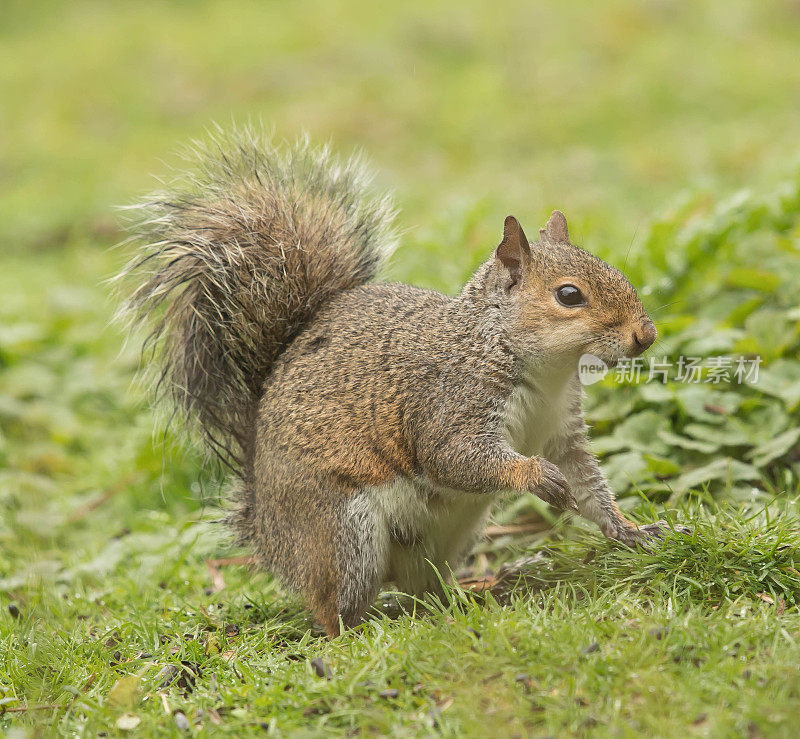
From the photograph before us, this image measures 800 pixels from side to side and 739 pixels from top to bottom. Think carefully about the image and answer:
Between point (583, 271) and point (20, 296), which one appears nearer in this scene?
point (583, 271)

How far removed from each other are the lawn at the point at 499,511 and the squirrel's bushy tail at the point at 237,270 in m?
0.23

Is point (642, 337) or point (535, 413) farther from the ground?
point (642, 337)

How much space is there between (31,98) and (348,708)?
11.3m

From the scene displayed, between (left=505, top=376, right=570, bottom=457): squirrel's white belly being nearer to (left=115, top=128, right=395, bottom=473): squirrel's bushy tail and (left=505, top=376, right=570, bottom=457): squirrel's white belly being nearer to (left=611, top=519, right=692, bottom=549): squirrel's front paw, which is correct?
(left=611, top=519, right=692, bottom=549): squirrel's front paw

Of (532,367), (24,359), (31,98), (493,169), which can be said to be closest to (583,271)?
(532,367)

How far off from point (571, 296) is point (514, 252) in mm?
266

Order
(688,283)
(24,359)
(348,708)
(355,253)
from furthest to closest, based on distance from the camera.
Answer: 1. (24,359)
2. (688,283)
3. (355,253)
4. (348,708)

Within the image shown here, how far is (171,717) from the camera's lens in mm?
2568

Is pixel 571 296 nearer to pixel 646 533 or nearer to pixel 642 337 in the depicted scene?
pixel 642 337

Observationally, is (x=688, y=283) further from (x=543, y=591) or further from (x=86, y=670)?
(x=86, y=670)

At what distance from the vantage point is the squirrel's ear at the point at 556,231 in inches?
130

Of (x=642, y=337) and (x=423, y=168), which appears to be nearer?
(x=642, y=337)

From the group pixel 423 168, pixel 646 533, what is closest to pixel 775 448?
pixel 646 533

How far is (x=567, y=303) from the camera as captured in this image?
3.02 meters
